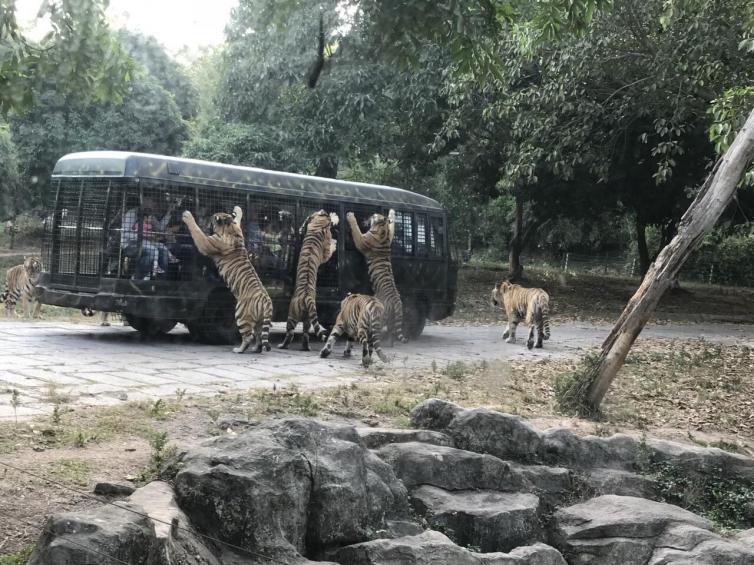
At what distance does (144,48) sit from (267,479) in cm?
2384

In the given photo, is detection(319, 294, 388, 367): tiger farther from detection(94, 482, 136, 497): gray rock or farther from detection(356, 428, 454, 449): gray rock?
detection(94, 482, 136, 497): gray rock

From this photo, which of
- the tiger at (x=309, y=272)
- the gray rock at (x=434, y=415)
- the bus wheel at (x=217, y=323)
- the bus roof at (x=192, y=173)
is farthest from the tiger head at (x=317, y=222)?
the gray rock at (x=434, y=415)

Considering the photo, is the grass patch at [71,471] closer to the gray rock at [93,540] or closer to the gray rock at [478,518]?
the gray rock at [93,540]

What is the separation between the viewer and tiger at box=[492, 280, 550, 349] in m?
15.0

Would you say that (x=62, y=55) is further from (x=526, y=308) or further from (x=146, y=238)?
(x=526, y=308)

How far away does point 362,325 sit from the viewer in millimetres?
11438

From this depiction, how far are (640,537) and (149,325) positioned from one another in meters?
8.18

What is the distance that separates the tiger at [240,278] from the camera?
38.4ft

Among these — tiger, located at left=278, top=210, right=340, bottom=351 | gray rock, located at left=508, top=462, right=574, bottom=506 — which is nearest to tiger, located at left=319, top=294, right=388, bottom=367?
tiger, located at left=278, top=210, right=340, bottom=351

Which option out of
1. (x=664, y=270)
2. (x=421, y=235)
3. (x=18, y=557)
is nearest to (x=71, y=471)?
(x=18, y=557)

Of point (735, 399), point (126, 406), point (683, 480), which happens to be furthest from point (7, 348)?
point (735, 399)

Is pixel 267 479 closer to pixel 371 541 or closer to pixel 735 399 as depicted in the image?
pixel 371 541

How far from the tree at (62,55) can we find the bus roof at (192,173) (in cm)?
632

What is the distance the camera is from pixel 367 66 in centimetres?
1783
